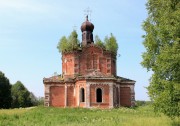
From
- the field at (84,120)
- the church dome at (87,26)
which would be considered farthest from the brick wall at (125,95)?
the field at (84,120)

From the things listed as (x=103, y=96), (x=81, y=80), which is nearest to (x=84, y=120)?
(x=103, y=96)

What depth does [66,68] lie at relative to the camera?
43219 mm

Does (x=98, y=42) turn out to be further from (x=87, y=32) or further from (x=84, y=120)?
(x=84, y=120)

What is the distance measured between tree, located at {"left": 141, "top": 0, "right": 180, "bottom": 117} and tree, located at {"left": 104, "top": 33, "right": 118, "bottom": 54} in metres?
24.0

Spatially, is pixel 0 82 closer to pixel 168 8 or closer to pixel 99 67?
pixel 99 67

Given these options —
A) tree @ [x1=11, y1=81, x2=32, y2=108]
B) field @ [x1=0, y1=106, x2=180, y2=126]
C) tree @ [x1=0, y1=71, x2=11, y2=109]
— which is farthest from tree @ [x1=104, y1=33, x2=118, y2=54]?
tree @ [x1=11, y1=81, x2=32, y2=108]

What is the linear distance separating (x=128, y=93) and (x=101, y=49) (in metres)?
6.94

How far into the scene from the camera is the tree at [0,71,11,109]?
57.1 metres

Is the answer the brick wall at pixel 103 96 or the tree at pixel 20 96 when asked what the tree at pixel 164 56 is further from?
the tree at pixel 20 96

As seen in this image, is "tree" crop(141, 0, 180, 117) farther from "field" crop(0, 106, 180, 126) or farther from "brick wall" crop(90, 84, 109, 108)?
"brick wall" crop(90, 84, 109, 108)

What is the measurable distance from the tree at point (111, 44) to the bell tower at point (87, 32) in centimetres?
281

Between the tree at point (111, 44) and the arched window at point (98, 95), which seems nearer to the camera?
the arched window at point (98, 95)

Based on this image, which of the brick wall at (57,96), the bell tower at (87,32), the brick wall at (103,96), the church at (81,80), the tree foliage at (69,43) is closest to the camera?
the brick wall at (103,96)

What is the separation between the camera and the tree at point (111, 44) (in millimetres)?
43306
